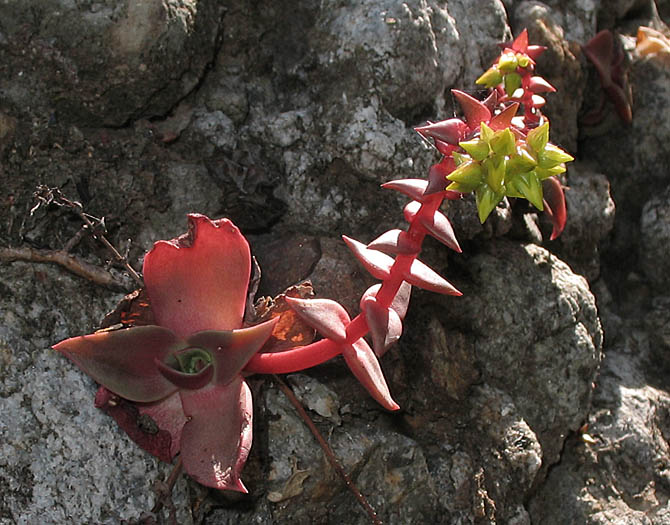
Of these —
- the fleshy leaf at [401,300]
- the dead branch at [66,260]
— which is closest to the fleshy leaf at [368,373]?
the fleshy leaf at [401,300]

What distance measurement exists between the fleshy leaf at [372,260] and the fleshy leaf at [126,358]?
52 centimetres

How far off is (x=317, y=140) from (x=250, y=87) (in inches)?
12.8

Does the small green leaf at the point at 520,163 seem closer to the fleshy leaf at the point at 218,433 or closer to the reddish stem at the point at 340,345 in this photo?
the reddish stem at the point at 340,345

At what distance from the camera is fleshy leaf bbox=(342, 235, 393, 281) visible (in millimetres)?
1612

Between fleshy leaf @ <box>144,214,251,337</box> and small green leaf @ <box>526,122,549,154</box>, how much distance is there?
0.76 meters

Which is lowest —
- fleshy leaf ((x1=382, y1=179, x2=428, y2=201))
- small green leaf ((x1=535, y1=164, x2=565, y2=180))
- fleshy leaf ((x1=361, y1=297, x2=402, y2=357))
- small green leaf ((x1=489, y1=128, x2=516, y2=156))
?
fleshy leaf ((x1=361, y1=297, x2=402, y2=357))

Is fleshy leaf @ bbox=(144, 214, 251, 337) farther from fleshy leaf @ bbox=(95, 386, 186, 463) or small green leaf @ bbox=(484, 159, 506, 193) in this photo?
small green leaf @ bbox=(484, 159, 506, 193)

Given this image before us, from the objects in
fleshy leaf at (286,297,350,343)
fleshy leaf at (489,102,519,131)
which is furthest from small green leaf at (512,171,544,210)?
fleshy leaf at (286,297,350,343)

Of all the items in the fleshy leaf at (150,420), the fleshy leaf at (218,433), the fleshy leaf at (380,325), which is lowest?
the fleshy leaf at (150,420)

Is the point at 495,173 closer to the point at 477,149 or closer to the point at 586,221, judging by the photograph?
the point at 477,149

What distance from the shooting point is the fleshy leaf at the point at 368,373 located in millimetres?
1657

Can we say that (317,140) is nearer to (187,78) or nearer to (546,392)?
(187,78)

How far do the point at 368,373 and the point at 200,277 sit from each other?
49 centimetres

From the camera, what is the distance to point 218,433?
170 cm
